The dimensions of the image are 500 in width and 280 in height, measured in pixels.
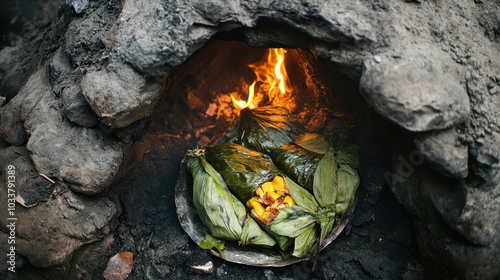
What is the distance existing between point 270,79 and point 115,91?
1596 mm

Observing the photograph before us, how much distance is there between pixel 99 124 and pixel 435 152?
2.14 meters

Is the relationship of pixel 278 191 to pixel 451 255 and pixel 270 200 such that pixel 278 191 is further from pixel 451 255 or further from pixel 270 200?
pixel 451 255

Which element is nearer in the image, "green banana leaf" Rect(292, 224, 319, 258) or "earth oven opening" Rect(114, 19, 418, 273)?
"green banana leaf" Rect(292, 224, 319, 258)

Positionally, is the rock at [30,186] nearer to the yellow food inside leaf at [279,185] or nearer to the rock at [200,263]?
the rock at [200,263]

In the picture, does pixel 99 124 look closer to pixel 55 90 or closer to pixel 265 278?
pixel 55 90

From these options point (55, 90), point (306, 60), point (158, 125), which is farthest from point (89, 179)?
point (306, 60)

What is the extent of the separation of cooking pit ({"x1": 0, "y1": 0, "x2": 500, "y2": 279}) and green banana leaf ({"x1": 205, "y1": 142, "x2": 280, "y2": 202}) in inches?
15.3

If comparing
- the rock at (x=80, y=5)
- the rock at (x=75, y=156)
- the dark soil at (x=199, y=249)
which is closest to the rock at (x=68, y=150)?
the rock at (x=75, y=156)

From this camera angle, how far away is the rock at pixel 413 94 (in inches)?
86.4

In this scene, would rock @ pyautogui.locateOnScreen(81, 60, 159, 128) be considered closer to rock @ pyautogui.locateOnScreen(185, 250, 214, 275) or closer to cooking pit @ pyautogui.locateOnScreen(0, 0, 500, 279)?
cooking pit @ pyautogui.locateOnScreen(0, 0, 500, 279)

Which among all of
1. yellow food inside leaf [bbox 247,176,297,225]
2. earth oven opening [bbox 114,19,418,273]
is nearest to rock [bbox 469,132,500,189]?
earth oven opening [bbox 114,19,418,273]

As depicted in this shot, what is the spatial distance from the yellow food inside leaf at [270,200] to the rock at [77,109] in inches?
48.3

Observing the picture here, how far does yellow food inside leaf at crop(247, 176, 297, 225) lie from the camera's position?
2834 millimetres

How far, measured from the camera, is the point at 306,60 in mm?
3240
